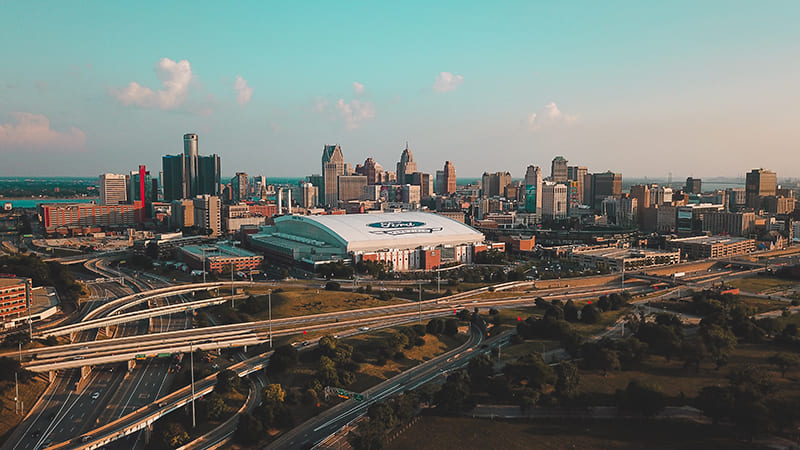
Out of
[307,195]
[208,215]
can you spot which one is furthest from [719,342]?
[307,195]

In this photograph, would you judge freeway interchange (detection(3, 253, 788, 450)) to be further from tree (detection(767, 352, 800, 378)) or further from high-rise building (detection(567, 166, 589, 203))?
high-rise building (detection(567, 166, 589, 203))

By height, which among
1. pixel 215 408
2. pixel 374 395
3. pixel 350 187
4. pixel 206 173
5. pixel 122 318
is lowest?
pixel 374 395

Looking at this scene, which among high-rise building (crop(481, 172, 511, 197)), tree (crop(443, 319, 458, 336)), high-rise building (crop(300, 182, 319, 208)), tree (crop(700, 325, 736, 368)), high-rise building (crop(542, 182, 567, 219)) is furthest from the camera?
high-rise building (crop(481, 172, 511, 197))

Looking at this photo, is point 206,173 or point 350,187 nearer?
point 206,173

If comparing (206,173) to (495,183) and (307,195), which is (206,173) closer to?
(307,195)

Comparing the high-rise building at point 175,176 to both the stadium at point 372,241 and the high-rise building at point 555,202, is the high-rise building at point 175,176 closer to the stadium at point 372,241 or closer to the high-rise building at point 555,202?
the stadium at point 372,241

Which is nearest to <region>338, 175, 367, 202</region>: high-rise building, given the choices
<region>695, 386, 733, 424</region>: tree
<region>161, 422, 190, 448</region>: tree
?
<region>161, 422, 190, 448</region>: tree
